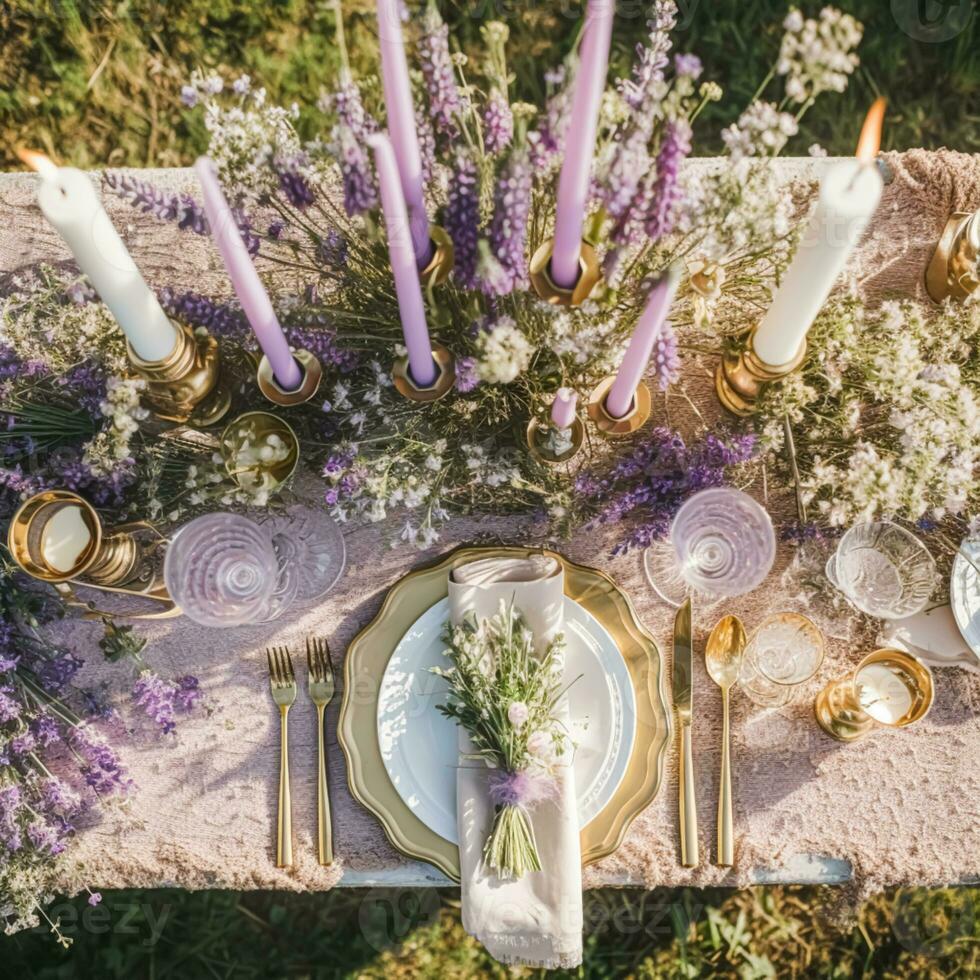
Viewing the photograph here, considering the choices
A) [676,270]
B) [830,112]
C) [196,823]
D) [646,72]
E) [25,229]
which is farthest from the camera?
[830,112]

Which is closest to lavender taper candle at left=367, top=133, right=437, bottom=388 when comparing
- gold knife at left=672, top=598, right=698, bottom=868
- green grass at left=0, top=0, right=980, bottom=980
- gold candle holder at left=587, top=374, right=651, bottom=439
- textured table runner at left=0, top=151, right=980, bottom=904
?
gold candle holder at left=587, top=374, right=651, bottom=439

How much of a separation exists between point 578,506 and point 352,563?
43 cm

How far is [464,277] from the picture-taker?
1.28m

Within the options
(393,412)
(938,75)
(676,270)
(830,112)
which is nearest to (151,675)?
(393,412)

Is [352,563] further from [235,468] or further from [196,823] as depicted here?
[196,823]

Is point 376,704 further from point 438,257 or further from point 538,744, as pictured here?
point 438,257

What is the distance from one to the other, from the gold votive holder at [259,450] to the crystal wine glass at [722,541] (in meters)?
0.69

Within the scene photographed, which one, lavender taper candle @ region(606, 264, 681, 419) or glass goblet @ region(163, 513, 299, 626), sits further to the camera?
glass goblet @ region(163, 513, 299, 626)

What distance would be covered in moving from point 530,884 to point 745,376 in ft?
3.07

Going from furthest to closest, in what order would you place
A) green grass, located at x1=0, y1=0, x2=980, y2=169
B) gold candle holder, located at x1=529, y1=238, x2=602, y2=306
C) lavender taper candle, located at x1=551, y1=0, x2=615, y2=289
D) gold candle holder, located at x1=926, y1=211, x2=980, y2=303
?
1. green grass, located at x1=0, y1=0, x2=980, y2=169
2. gold candle holder, located at x1=926, y1=211, x2=980, y2=303
3. gold candle holder, located at x1=529, y1=238, x2=602, y2=306
4. lavender taper candle, located at x1=551, y1=0, x2=615, y2=289

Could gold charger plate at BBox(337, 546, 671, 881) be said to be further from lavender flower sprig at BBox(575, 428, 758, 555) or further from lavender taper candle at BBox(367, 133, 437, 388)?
lavender taper candle at BBox(367, 133, 437, 388)

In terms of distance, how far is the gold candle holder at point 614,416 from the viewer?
140 centimetres

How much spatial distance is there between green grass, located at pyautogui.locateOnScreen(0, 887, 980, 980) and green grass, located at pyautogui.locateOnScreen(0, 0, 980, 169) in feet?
7.08

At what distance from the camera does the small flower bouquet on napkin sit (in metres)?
1.43
